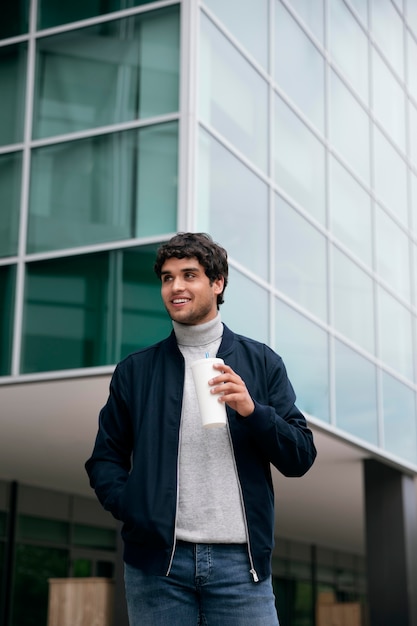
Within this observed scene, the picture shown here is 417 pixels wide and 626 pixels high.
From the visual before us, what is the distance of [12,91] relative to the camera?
12789 millimetres

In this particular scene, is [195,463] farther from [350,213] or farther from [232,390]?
[350,213]

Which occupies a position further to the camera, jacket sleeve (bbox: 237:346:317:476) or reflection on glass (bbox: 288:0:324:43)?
reflection on glass (bbox: 288:0:324:43)

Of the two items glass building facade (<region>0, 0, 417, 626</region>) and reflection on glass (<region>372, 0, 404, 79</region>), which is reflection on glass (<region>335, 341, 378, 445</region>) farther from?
reflection on glass (<region>372, 0, 404, 79</region>)

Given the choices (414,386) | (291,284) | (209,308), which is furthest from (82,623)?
(209,308)

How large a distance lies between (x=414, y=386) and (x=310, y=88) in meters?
4.91

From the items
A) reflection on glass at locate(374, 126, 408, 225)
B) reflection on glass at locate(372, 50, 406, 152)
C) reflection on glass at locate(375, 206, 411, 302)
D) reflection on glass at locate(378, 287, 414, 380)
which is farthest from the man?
reflection on glass at locate(372, 50, 406, 152)

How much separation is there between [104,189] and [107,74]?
1.39m

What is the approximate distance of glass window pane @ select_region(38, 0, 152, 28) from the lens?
12.4 meters

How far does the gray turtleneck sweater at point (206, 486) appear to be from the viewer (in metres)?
2.99

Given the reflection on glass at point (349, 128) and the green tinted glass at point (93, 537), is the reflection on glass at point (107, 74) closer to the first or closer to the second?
the reflection on glass at point (349, 128)

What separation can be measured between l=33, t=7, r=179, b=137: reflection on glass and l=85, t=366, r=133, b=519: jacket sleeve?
28.4 feet

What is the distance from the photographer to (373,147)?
53.4 feet

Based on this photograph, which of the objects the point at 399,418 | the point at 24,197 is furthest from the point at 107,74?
the point at 399,418

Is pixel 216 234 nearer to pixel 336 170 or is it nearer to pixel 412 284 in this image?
pixel 336 170
